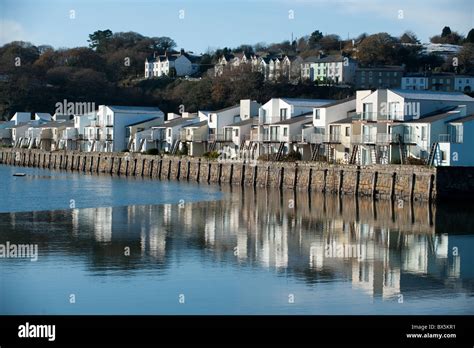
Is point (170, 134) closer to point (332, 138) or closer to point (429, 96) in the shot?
point (332, 138)

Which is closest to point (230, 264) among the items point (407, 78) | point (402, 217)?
point (402, 217)

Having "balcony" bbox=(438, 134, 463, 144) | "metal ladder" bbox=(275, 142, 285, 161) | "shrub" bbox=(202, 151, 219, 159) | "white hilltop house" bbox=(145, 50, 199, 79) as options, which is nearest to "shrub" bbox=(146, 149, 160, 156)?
"shrub" bbox=(202, 151, 219, 159)

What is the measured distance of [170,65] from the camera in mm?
136250

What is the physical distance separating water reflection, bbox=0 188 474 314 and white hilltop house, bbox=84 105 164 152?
35880 mm

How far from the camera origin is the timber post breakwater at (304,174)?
43562 millimetres

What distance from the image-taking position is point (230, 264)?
26.7m

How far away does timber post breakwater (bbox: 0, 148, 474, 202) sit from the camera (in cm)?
4356

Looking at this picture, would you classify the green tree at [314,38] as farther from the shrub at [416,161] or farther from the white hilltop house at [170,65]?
the shrub at [416,161]

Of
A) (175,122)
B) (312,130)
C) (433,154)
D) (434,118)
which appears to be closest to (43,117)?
(175,122)

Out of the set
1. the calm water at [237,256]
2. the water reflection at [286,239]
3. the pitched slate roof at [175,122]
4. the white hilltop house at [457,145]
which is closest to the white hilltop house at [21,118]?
the pitched slate roof at [175,122]

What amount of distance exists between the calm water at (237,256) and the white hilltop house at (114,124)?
3267cm
